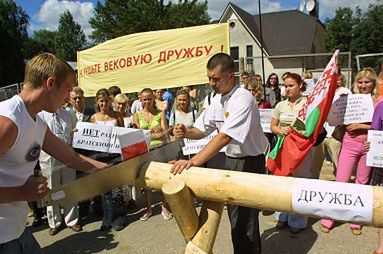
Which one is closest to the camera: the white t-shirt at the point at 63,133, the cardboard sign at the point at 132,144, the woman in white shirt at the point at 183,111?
the cardboard sign at the point at 132,144

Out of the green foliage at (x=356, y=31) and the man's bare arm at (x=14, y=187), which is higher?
the green foliage at (x=356, y=31)

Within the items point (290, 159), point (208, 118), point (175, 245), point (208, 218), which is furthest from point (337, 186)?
point (175, 245)

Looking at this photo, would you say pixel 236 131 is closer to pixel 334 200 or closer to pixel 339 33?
pixel 334 200

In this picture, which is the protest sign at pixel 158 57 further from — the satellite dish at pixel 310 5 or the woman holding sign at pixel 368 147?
the satellite dish at pixel 310 5

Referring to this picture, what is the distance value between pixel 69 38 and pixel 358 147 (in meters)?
67.6

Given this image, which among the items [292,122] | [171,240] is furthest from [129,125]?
[292,122]

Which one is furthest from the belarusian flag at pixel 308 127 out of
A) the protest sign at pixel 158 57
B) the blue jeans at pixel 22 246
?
the blue jeans at pixel 22 246

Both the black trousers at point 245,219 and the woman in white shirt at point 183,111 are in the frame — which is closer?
the black trousers at point 245,219

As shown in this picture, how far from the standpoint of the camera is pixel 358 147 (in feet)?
13.0

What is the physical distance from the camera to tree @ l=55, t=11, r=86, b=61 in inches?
2468

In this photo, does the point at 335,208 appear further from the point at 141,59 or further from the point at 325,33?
the point at 325,33

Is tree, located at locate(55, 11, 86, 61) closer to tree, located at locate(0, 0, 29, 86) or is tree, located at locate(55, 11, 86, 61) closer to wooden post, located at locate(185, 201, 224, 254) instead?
tree, located at locate(0, 0, 29, 86)

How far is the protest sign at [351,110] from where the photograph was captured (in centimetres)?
380

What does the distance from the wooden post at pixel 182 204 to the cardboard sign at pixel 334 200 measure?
2.35ft
